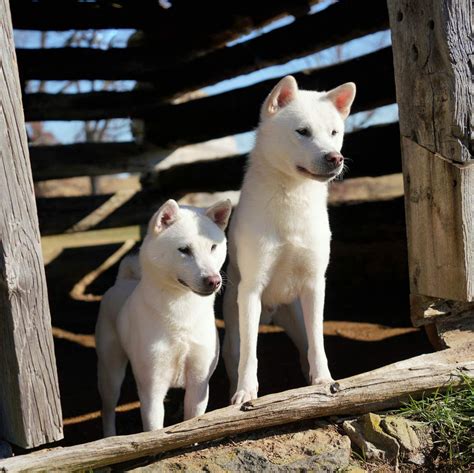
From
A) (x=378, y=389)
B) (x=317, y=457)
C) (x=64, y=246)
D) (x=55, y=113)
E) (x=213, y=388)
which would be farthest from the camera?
(x=64, y=246)

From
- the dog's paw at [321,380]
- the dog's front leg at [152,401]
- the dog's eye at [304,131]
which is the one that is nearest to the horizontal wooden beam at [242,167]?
the dog's eye at [304,131]

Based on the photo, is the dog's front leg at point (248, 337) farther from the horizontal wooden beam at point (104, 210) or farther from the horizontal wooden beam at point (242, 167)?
the horizontal wooden beam at point (104, 210)

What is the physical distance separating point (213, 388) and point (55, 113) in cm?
389

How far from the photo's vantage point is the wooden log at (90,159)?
823 cm

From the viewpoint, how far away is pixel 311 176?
405 centimetres

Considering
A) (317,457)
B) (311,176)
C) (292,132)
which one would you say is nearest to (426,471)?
(317,457)

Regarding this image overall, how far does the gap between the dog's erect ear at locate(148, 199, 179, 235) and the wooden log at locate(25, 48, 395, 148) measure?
2933mm

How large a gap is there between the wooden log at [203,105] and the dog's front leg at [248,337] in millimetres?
2853

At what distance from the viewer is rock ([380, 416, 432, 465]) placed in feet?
12.6

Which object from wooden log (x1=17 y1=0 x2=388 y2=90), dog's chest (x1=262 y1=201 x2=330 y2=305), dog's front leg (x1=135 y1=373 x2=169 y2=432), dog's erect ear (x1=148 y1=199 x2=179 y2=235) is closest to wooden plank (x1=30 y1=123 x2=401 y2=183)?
wooden log (x1=17 y1=0 x2=388 y2=90)

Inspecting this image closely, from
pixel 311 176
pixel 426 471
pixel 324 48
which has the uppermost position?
pixel 324 48

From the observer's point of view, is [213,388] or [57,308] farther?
[57,308]

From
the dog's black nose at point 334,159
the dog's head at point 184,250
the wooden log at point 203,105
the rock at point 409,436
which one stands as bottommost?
the rock at point 409,436

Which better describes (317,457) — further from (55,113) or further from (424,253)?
(55,113)
